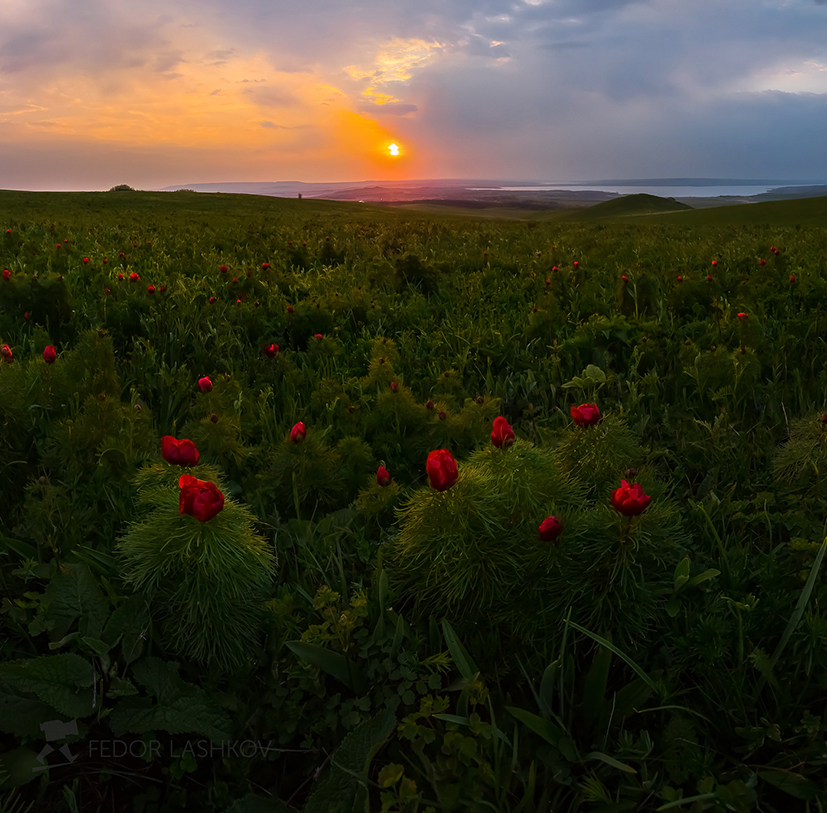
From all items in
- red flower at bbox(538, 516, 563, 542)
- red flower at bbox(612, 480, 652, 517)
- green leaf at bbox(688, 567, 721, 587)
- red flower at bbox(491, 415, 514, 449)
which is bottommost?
green leaf at bbox(688, 567, 721, 587)

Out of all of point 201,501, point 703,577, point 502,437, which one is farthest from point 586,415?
point 201,501

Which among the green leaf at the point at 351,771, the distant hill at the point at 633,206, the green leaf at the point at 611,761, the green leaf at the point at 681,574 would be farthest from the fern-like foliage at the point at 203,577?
the distant hill at the point at 633,206

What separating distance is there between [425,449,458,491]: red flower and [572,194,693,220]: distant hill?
4237cm

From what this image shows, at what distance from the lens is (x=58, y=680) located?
72.8 inches

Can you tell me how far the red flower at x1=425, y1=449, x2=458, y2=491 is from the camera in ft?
5.89

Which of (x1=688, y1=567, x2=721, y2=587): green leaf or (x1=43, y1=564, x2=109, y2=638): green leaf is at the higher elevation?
(x1=688, y1=567, x2=721, y2=587): green leaf

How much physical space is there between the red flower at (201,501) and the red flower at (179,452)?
1.13ft

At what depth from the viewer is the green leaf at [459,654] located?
71.4 inches

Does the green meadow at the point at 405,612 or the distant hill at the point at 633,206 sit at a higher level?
the distant hill at the point at 633,206

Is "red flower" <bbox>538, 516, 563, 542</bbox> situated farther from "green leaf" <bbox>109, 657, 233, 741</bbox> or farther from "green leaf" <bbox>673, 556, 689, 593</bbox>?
"green leaf" <bbox>109, 657, 233, 741</bbox>

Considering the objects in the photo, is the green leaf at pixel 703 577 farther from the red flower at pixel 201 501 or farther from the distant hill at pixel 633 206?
the distant hill at pixel 633 206

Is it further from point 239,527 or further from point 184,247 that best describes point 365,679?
point 184,247

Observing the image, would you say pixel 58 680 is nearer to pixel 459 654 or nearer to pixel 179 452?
pixel 179 452

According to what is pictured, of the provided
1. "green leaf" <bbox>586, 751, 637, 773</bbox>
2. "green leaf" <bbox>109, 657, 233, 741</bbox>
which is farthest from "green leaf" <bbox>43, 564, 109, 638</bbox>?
"green leaf" <bbox>586, 751, 637, 773</bbox>
